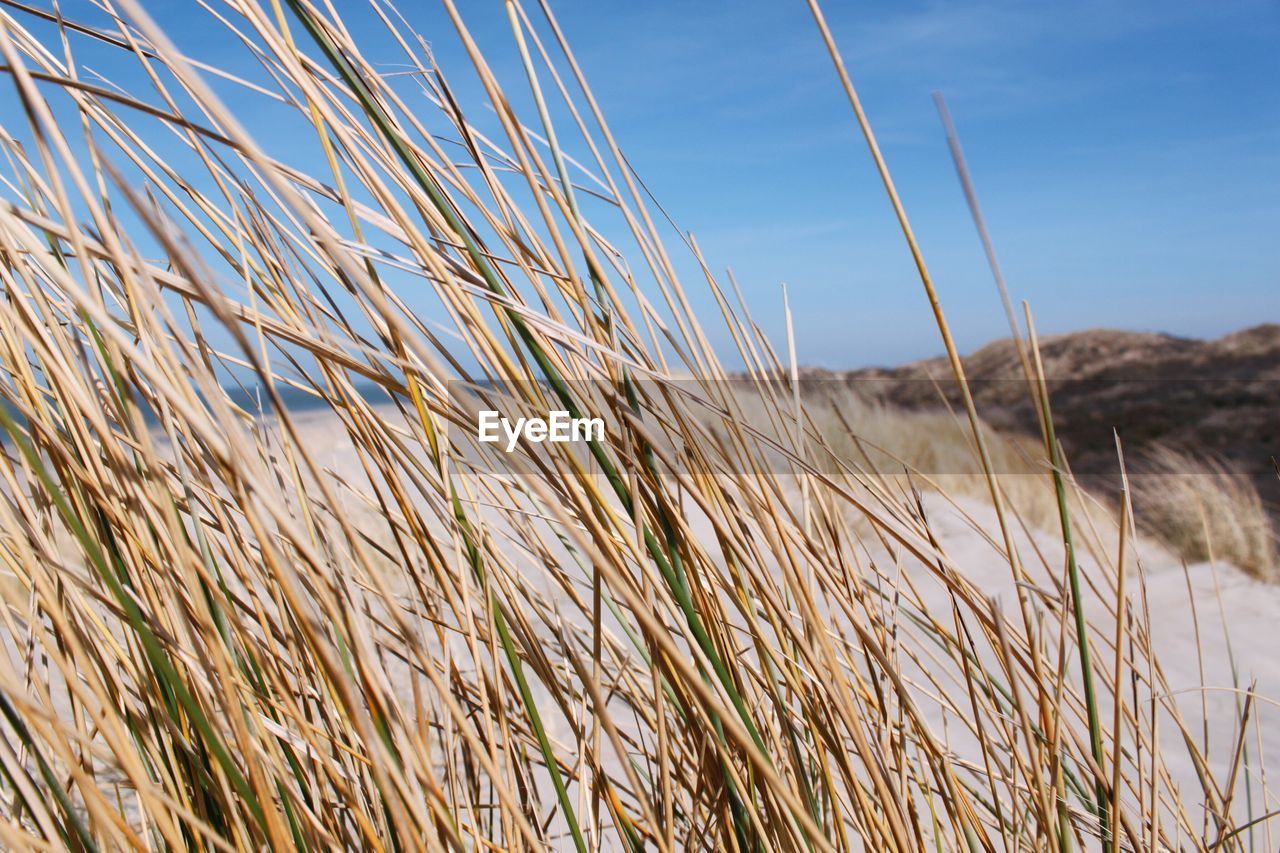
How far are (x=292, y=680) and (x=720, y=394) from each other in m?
0.45

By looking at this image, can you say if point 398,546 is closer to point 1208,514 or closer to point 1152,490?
point 1208,514

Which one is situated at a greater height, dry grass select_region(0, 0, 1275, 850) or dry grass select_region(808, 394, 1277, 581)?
dry grass select_region(0, 0, 1275, 850)

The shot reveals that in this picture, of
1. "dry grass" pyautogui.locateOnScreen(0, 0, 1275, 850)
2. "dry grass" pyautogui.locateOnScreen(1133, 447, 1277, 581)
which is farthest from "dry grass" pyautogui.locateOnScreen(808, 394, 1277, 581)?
"dry grass" pyautogui.locateOnScreen(0, 0, 1275, 850)

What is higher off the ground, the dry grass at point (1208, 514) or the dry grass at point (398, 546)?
the dry grass at point (398, 546)

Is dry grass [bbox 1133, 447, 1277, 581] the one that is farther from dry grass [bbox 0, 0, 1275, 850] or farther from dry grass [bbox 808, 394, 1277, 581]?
dry grass [bbox 0, 0, 1275, 850]

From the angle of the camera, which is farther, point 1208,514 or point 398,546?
point 1208,514

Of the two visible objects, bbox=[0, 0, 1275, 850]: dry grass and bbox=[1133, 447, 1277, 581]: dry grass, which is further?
bbox=[1133, 447, 1277, 581]: dry grass

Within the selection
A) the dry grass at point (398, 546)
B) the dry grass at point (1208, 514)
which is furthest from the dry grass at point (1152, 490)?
the dry grass at point (398, 546)

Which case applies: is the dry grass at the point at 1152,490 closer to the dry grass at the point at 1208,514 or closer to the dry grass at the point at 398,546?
the dry grass at the point at 1208,514

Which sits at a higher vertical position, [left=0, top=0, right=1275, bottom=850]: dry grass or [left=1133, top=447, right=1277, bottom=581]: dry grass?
[left=0, top=0, right=1275, bottom=850]: dry grass

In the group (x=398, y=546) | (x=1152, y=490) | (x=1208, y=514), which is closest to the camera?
(x=398, y=546)

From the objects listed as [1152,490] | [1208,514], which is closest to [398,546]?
[1208,514]

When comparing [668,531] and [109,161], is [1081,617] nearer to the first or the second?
[668,531]

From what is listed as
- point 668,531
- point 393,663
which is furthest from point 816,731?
point 393,663
